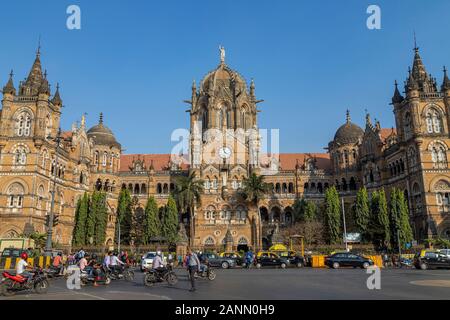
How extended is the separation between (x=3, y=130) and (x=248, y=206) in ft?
121

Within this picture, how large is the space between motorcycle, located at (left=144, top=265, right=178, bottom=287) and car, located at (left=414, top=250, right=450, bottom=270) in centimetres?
2307

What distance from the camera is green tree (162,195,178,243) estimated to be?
57.6 metres

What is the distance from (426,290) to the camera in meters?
16.5

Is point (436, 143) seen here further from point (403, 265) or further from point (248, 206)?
point (248, 206)

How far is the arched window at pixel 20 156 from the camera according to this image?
51.0 m

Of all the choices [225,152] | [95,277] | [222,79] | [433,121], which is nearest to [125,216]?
[225,152]

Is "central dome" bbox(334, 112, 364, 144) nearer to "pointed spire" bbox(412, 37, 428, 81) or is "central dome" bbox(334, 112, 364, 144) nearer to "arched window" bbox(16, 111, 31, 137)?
"pointed spire" bbox(412, 37, 428, 81)

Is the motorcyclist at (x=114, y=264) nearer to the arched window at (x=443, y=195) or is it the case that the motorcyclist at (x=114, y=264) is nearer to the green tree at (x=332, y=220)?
the green tree at (x=332, y=220)

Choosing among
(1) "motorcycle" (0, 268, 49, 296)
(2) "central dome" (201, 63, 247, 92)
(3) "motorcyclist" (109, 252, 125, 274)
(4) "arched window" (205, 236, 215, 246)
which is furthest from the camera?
(2) "central dome" (201, 63, 247, 92)

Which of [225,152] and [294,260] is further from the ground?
[225,152]

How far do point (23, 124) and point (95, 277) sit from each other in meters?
40.3

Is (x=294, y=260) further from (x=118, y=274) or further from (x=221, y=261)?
(x=118, y=274)

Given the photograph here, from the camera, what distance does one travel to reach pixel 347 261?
3438cm

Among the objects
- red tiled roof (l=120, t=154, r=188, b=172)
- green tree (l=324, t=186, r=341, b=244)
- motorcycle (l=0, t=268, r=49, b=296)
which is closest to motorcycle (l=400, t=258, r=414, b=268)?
green tree (l=324, t=186, r=341, b=244)
